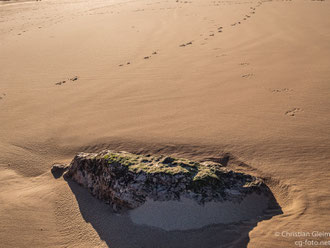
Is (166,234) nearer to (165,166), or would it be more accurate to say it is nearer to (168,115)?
(165,166)

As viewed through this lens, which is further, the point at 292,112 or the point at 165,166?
the point at 292,112

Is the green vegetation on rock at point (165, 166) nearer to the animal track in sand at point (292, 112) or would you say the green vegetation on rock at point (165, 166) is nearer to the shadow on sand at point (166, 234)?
the shadow on sand at point (166, 234)

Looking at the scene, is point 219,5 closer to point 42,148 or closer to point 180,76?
point 180,76

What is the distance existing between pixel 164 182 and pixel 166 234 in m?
0.38

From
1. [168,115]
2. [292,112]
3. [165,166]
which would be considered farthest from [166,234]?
[292,112]

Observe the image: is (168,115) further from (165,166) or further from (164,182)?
(164,182)

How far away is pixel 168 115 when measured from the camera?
4016mm

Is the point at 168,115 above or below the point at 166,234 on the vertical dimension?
above

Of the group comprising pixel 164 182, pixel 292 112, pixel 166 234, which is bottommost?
pixel 166 234

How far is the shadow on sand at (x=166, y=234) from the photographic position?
6.85 feet

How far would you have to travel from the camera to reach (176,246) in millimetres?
2088

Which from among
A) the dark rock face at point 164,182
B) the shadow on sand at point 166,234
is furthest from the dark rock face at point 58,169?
the shadow on sand at point 166,234

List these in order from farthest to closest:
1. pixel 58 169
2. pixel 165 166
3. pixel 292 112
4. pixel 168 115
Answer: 1. pixel 168 115
2. pixel 292 112
3. pixel 58 169
4. pixel 165 166

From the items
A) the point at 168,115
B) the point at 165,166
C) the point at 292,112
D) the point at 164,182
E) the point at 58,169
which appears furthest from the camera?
the point at 168,115
